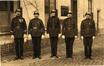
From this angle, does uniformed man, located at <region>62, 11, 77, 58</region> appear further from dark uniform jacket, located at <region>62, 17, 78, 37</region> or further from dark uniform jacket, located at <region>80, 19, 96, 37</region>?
dark uniform jacket, located at <region>80, 19, 96, 37</region>

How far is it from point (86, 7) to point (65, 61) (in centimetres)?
1506

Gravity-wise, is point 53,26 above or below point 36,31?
above

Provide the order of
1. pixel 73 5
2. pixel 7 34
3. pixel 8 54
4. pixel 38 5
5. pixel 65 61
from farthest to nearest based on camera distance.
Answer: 1. pixel 73 5
2. pixel 38 5
3. pixel 7 34
4. pixel 8 54
5. pixel 65 61

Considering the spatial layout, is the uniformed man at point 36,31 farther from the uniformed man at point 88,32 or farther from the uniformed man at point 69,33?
the uniformed man at point 88,32

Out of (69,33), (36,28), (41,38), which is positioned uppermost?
(36,28)

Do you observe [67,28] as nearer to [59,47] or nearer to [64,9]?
[59,47]

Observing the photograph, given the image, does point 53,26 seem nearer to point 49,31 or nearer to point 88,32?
point 49,31

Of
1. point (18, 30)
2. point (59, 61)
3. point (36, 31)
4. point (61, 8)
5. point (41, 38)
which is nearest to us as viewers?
point (59, 61)

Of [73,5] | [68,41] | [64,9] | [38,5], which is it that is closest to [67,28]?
[68,41]

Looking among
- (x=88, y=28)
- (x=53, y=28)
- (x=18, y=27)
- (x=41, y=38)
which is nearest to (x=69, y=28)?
(x=53, y=28)

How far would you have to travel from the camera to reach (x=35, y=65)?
1633 cm

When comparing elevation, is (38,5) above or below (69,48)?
above

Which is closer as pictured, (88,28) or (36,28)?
(36,28)

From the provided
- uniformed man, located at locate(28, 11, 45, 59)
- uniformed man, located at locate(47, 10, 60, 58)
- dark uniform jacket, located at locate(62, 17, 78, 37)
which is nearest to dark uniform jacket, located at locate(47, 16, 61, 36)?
uniformed man, located at locate(47, 10, 60, 58)
